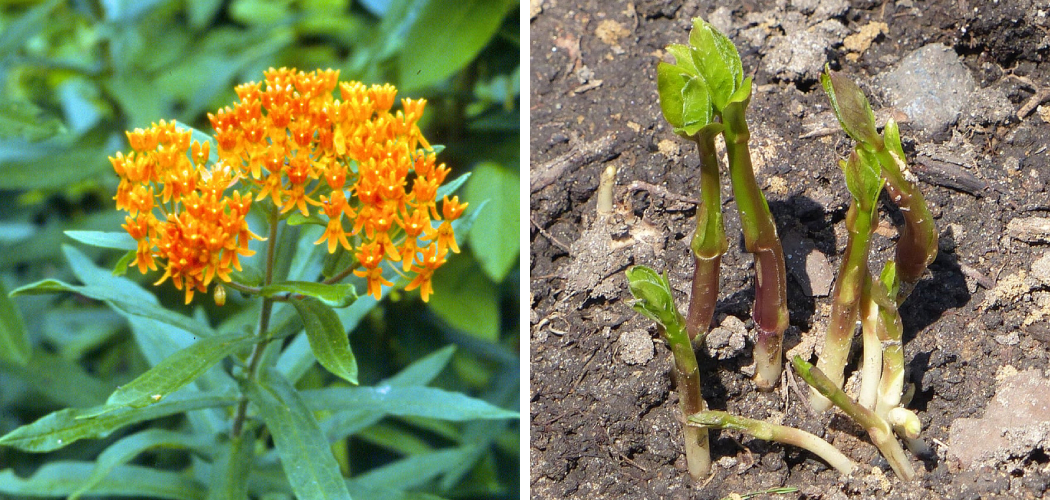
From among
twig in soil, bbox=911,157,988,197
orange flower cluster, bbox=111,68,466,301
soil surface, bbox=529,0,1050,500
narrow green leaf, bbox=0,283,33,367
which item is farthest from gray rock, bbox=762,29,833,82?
narrow green leaf, bbox=0,283,33,367

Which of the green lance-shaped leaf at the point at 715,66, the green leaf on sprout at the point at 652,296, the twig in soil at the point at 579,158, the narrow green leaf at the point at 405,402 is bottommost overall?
the narrow green leaf at the point at 405,402

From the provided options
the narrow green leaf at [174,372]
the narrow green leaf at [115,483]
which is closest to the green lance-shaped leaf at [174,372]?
the narrow green leaf at [174,372]

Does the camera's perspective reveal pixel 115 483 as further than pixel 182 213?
Yes

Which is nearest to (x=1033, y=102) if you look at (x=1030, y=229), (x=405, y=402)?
(x=1030, y=229)

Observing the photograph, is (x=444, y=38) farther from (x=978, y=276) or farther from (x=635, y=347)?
(x=978, y=276)

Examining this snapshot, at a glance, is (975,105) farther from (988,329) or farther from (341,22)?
(341,22)

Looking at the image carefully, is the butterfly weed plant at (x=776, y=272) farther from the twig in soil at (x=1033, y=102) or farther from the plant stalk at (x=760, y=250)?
the twig in soil at (x=1033, y=102)
